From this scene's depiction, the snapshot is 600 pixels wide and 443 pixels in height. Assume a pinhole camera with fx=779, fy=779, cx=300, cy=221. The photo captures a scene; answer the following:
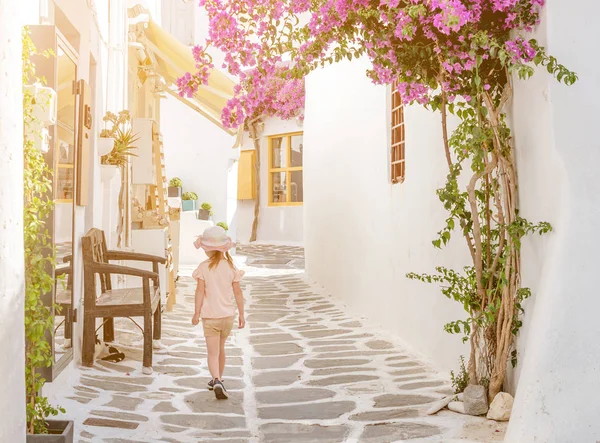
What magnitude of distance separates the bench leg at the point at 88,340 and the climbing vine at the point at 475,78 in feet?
7.89

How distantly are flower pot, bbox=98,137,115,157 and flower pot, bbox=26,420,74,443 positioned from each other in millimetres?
3645

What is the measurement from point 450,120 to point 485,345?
6.42 ft

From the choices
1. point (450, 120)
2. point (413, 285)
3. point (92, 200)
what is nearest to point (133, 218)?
point (92, 200)

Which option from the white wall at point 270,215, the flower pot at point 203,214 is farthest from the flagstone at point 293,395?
the white wall at point 270,215

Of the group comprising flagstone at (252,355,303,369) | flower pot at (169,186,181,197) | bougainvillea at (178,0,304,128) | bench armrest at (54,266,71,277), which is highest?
bougainvillea at (178,0,304,128)

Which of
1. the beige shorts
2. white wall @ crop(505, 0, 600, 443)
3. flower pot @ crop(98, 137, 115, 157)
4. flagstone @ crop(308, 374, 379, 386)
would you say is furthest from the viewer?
flower pot @ crop(98, 137, 115, 157)

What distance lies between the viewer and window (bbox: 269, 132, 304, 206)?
874 inches

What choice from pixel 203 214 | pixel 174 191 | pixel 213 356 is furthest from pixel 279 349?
pixel 174 191

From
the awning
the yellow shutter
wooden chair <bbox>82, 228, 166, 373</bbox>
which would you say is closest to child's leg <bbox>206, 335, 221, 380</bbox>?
wooden chair <bbox>82, 228, 166, 373</bbox>

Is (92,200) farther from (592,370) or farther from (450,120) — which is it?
(592,370)

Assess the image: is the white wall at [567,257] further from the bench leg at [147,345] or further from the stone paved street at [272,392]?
the bench leg at [147,345]

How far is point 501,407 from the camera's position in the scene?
4.71 meters

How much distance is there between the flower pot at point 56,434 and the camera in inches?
144

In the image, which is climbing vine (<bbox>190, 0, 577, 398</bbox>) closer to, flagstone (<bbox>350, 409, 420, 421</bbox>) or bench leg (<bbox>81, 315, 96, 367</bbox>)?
flagstone (<bbox>350, 409, 420, 421</bbox>)
